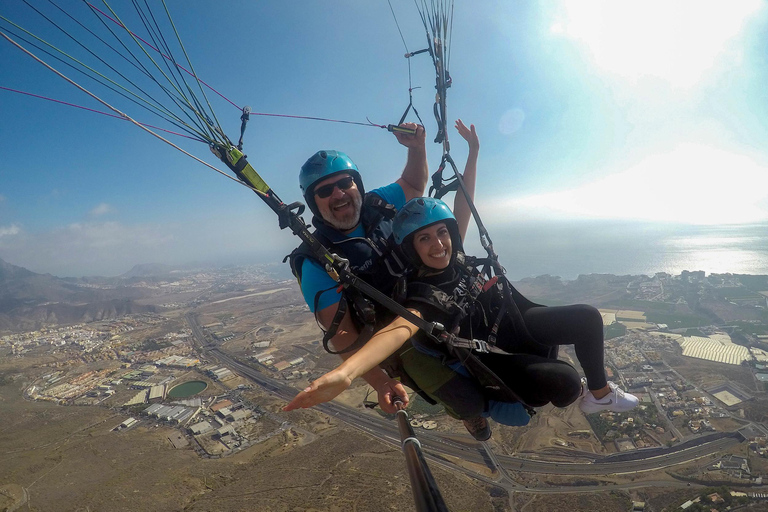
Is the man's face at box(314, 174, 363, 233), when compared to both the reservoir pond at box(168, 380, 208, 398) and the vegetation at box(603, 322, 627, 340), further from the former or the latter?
the vegetation at box(603, 322, 627, 340)

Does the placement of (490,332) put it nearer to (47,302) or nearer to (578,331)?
(578,331)

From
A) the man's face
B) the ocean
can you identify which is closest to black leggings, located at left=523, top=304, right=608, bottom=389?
the man's face

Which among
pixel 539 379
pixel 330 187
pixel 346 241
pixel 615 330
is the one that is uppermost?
pixel 330 187

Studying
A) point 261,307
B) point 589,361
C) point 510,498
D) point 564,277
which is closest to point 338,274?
point 589,361

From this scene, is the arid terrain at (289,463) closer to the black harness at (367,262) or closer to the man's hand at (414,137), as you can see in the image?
the black harness at (367,262)

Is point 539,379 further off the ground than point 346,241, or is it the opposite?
point 346,241

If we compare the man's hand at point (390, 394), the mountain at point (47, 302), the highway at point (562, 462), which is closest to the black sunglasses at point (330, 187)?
the man's hand at point (390, 394)

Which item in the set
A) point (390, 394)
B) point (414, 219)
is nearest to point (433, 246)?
point (414, 219)
